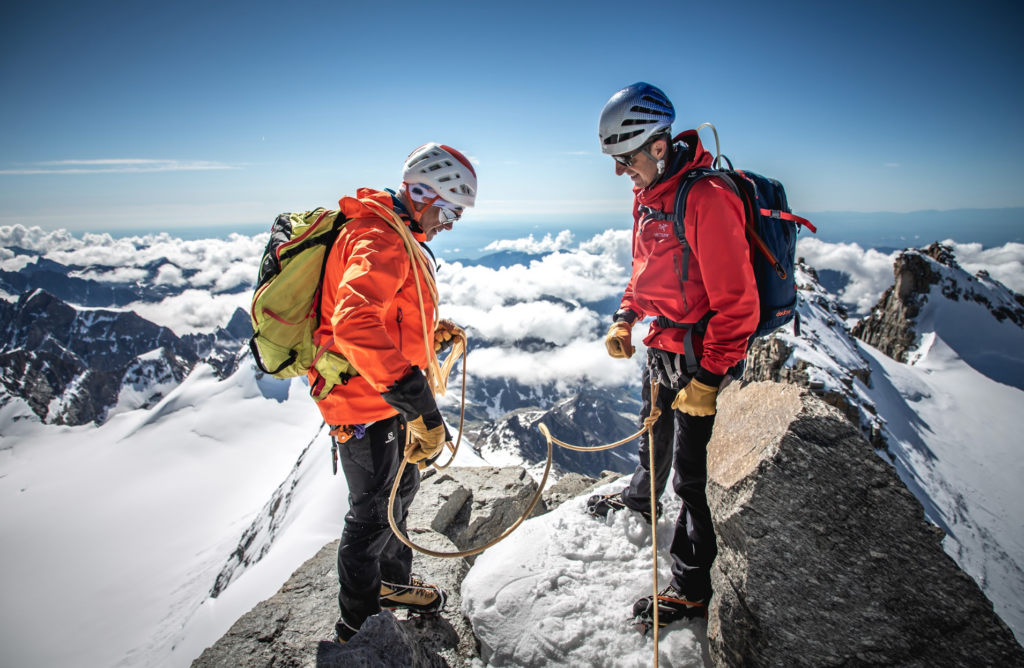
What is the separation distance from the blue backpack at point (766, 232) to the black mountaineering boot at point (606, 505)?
252 cm

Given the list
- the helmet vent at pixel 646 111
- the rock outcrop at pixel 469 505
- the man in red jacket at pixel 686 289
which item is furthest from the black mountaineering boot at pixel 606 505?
the helmet vent at pixel 646 111

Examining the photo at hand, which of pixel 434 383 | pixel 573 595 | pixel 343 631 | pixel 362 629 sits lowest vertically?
pixel 343 631

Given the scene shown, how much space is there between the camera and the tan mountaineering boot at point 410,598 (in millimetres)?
4211

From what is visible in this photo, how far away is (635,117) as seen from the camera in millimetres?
3697

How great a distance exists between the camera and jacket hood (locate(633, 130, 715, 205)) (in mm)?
3564

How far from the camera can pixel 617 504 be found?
16.5ft

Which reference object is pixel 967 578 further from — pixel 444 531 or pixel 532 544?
pixel 444 531

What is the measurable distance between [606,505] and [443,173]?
4.19 metres

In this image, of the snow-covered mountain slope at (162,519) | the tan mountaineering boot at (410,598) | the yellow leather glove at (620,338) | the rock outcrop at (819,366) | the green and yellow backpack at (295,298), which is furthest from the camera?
the rock outcrop at (819,366)

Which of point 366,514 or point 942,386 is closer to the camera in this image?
point 366,514

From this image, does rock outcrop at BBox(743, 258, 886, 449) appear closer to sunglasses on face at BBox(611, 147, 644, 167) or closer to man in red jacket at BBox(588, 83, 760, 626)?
man in red jacket at BBox(588, 83, 760, 626)

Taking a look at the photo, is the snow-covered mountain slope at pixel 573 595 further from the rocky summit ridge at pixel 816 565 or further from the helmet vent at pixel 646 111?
the helmet vent at pixel 646 111

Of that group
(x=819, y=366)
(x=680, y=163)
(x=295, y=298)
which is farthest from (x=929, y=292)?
(x=295, y=298)

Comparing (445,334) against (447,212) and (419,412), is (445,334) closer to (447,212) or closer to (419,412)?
(447,212)
